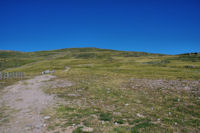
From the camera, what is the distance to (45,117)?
11.1 metres

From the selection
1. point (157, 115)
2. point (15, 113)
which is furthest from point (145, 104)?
point (15, 113)

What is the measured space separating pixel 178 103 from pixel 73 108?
434 inches

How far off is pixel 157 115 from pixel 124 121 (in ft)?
10.2

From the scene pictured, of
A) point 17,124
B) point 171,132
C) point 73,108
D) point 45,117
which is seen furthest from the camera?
point 73,108

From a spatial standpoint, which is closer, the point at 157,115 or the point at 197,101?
the point at 157,115

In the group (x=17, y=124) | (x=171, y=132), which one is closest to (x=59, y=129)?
(x=17, y=124)

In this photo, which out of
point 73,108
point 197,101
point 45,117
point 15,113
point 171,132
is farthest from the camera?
point 197,101

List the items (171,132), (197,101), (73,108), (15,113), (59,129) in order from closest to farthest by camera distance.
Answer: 1. (171,132)
2. (59,129)
3. (15,113)
4. (73,108)
5. (197,101)

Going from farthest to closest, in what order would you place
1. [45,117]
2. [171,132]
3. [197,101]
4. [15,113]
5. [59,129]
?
[197,101], [15,113], [45,117], [59,129], [171,132]

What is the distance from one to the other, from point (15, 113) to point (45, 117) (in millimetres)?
3500

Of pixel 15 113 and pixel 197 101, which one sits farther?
pixel 197 101

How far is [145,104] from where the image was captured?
1434 centimetres

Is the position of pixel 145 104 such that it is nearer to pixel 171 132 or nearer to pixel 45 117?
pixel 171 132

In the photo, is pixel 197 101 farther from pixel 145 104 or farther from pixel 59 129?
pixel 59 129
